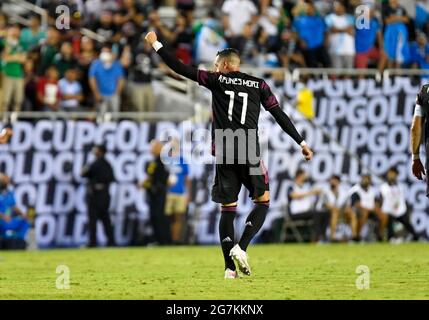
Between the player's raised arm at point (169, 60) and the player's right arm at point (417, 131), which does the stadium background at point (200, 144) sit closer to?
the player's right arm at point (417, 131)

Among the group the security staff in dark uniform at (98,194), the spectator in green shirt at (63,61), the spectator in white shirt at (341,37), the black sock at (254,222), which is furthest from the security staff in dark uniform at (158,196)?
the black sock at (254,222)

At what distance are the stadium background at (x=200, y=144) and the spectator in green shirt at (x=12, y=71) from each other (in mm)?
334

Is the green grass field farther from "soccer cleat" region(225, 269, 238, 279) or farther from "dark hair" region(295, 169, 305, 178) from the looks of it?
"dark hair" region(295, 169, 305, 178)

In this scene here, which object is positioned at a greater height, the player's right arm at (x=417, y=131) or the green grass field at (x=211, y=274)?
the player's right arm at (x=417, y=131)

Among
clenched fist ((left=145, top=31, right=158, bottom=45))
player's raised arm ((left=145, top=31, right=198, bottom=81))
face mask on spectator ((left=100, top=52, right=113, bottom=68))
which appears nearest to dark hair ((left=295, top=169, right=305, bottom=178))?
face mask on spectator ((left=100, top=52, right=113, bottom=68))

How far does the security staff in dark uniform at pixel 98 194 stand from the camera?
27.0 metres

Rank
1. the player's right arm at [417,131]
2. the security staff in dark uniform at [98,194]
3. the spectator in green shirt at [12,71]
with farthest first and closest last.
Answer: the spectator in green shirt at [12,71], the security staff in dark uniform at [98,194], the player's right arm at [417,131]

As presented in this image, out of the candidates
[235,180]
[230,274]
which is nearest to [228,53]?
[235,180]

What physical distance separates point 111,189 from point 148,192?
0.88 metres

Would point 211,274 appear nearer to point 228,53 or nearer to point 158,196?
point 228,53

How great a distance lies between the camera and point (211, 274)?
16.0 m

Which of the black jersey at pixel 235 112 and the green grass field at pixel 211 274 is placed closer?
the green grass field at pixel 211 274

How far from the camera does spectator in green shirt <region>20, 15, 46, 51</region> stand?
28016 millimetres
